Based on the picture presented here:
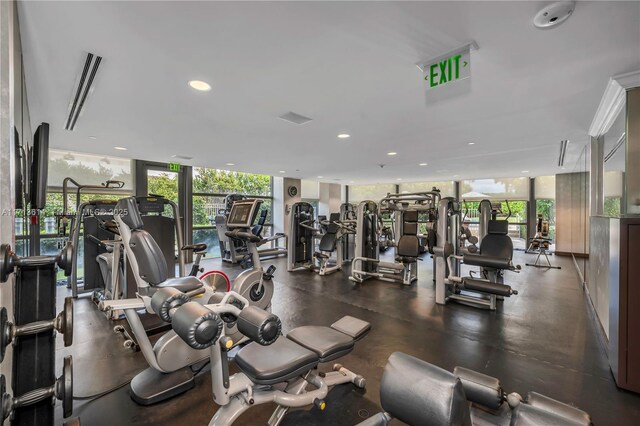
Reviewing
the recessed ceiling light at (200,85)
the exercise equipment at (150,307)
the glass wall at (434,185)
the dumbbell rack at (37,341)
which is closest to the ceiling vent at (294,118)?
the recessed ceiling light at (200,85)

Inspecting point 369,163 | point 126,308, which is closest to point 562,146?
point 369,163

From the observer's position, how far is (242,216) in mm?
3162

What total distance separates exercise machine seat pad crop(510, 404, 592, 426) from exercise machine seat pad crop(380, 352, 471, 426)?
0.46 ft

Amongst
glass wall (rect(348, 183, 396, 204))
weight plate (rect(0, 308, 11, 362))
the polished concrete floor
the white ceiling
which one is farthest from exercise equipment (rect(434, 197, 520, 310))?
glass wall (rect(348, 183, 396, 204))

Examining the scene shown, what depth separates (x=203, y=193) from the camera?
24.2ft

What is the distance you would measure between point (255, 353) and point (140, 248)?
117 cm

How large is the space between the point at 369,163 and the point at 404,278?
274 cm

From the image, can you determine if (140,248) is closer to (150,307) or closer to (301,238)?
(150,307)

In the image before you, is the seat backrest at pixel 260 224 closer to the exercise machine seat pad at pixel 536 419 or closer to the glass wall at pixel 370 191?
the exercise machine seat pad at pixel 536 419

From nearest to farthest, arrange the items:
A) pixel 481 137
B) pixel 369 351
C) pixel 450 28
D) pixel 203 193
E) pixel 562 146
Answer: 1. pixel 450 28
2. pixel 369 351
3. pixel 481 137
4. pixel 562 146
5. pixel 203 193

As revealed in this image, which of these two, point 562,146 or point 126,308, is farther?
point 562,146

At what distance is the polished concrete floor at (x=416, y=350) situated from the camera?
1863 mm

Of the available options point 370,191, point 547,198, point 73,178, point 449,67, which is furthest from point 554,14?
point 370,191

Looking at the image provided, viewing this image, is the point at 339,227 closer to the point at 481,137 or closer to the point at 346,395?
the point at 481,137
